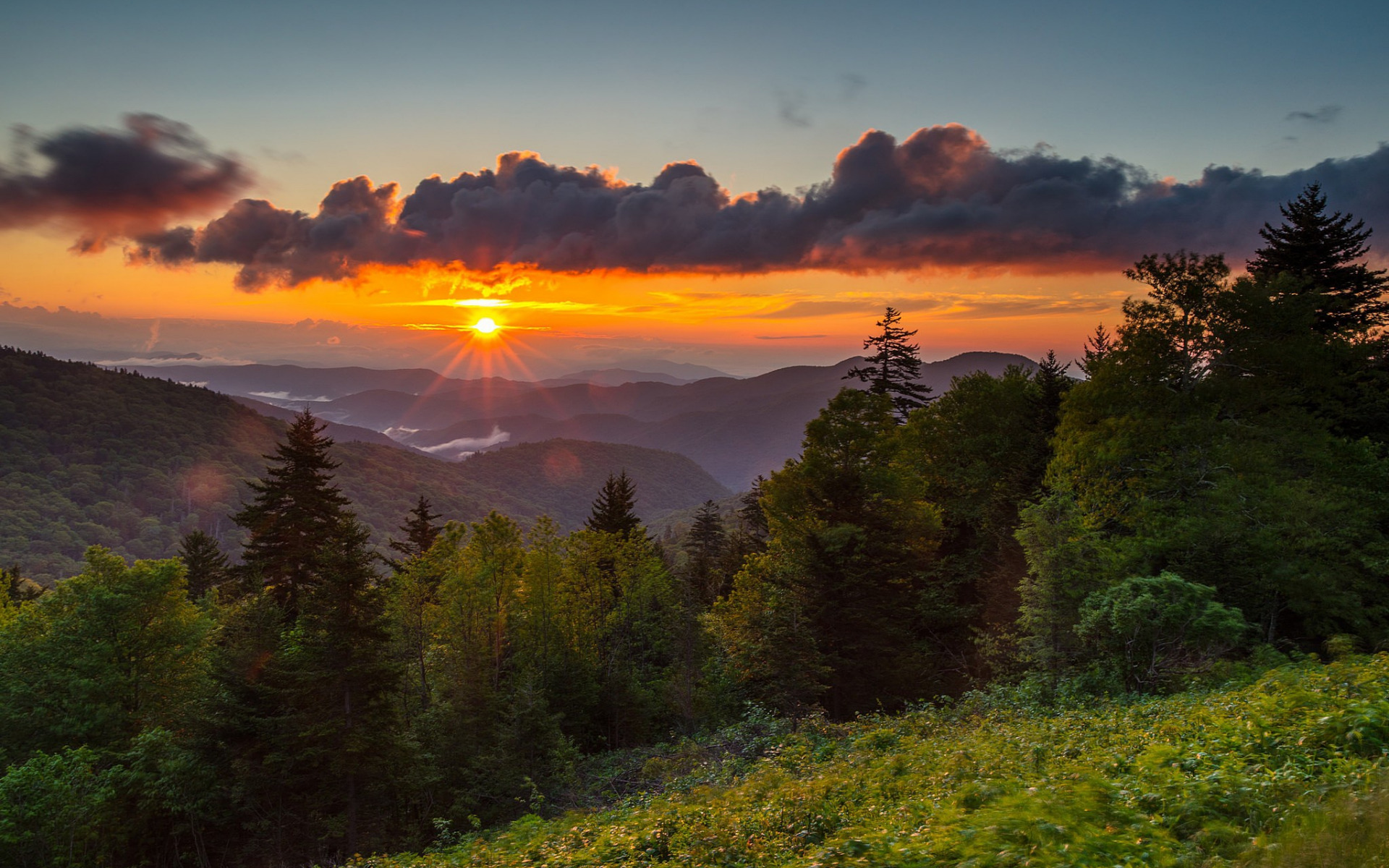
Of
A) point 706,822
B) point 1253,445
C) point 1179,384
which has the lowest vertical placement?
point 706,822

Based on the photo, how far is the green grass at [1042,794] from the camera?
20.9 ft

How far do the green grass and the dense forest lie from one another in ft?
0.33

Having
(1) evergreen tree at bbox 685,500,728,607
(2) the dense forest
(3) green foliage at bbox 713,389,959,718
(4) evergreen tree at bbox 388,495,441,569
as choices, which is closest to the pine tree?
(2) the dense forest

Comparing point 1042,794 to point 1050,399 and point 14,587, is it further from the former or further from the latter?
point 14,587

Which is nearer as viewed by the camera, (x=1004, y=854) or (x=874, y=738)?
(x=1004, y=854)

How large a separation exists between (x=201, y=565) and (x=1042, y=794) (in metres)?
68.0

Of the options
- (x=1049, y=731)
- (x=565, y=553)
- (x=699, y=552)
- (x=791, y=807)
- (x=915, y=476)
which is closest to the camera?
(x=791, y=807)

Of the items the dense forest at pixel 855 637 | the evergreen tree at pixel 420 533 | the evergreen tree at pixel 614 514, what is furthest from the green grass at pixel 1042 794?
the evergreen tree at pixel 420 533

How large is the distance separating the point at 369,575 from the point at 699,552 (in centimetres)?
4708

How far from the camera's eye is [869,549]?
99.3 ft

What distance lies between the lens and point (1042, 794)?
304 inches

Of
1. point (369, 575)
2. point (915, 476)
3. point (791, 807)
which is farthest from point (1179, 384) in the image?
point (369, 575)

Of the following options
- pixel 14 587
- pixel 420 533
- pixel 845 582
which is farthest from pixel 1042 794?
pixel 14 587

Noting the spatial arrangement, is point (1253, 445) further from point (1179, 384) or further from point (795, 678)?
point (795, 678)
